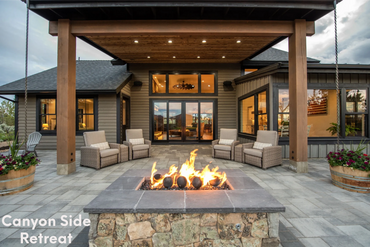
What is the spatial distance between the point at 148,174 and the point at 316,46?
37.0 metres

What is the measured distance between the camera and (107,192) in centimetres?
175

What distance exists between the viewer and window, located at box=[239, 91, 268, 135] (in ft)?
18.6

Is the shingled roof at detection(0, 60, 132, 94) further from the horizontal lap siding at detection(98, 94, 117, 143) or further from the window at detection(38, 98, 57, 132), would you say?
the window at detection(38, 98, 57, 132)

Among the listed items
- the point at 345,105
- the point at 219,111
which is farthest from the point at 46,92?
the point at 345,105

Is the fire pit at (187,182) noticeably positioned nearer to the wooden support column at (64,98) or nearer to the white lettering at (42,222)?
the white lettering at (42,222)

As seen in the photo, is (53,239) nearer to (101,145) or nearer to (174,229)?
(174,229)

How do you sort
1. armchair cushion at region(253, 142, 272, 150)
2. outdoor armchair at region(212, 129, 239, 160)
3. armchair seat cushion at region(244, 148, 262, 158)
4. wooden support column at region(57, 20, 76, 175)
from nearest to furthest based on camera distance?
wooden support column at region(57, 20, 76, 175) < armchair seat cushion at region(244, 148, 262, 158) < armchair cushion at region(253, 142, 272, 150) < outdoor armchair at region(212, 129, 239, 160)

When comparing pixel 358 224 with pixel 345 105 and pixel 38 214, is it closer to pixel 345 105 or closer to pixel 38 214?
pixel 38 214

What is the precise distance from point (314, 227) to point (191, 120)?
655cm

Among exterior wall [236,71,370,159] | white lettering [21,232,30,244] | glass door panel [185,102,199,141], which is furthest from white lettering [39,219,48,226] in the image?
glass door panel [185,102,199,141]

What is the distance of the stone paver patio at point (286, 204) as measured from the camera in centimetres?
170

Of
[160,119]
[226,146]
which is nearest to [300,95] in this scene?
[226,146]

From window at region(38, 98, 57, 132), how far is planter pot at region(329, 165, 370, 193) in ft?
30.4

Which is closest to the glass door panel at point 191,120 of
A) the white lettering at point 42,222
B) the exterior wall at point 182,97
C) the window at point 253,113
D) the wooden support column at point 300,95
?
the exterior wall at point 182,97
